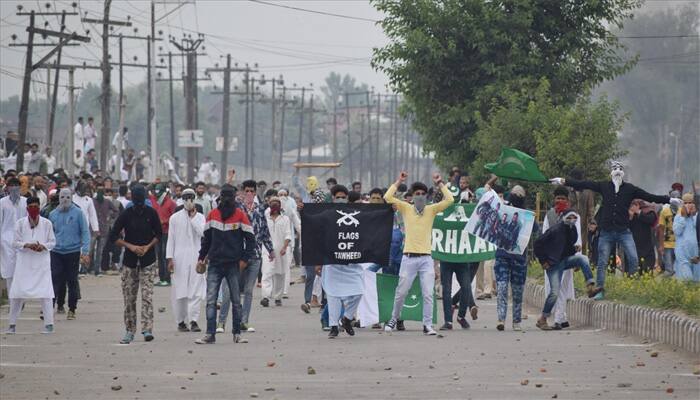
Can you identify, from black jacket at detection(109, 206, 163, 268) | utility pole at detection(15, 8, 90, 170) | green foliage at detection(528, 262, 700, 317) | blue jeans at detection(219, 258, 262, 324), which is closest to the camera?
green foliage at detection(528, 262, 700, 317)

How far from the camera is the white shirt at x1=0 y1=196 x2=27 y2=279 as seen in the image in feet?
73.4

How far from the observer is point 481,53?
4009 cm

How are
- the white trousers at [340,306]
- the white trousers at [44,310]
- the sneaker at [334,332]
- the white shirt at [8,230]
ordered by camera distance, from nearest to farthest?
1. the sneaker at [334,332]
2. the white trousers at [340,306]
3. the white trousers at [44,310]
4. the white shirt at [8,230]

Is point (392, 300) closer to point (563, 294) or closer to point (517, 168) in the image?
point (563, 294)

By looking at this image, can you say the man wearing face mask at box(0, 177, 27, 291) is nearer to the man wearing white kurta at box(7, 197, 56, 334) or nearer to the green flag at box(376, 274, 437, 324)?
the man wearing white kurta at box(7, 197, 56, 334)

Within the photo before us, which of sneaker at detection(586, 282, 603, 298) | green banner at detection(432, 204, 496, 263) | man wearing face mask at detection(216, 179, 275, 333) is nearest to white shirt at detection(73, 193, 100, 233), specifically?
man wearing face mask at detection(216, 179, 275, 333)

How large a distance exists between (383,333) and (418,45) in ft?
66.5

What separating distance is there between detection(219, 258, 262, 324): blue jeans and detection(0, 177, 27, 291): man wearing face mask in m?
3.96

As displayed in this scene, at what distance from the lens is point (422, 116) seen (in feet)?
137

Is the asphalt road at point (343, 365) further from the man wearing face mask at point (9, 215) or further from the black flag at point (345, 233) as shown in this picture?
the man wearing face mask at point (9, 215)

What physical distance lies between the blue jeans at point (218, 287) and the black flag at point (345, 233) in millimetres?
1800

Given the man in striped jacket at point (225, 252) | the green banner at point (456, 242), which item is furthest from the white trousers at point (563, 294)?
the man in striped jacket at point (225, 252)

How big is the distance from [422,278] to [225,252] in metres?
2.59

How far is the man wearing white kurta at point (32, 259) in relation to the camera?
20.5m
